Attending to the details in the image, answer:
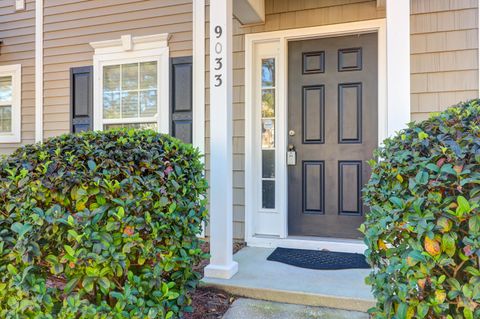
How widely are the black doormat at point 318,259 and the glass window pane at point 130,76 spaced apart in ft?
7.86

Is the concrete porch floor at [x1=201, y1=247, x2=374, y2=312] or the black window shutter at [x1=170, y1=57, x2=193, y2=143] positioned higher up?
the black window shutter at [x1=170, y1=57, x2=193, y2=143]

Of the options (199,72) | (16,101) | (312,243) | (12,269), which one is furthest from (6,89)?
(312,243)

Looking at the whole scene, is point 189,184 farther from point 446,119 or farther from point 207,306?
point 446,119

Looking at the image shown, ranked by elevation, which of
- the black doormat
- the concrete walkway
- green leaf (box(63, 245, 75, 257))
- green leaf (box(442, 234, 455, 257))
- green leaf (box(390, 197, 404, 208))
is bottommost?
the concrete walkway

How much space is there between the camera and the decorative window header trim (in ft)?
12.1

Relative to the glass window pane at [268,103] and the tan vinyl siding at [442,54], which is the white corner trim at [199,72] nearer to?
the glass window pane at [268,103]

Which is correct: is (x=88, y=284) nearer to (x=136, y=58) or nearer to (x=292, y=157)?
(x=292, y=157)

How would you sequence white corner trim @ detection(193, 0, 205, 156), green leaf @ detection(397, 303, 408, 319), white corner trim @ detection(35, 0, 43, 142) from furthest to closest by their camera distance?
white corner trim @ detection(35, 0, 43, 142) < white corner trim @ detection(193, 0, 205, 156) < green leaf @ detection(397, 303, 408, 319)

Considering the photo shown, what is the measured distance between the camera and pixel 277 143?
3.34 m

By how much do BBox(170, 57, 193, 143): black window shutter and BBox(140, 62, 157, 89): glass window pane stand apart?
0.23 meters

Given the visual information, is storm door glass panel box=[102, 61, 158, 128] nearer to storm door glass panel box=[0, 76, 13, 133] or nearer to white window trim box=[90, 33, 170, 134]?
white window trim box=[90, 33, 170, 134]

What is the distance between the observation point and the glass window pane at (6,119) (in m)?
4.48

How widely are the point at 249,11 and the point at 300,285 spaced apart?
7.80ft

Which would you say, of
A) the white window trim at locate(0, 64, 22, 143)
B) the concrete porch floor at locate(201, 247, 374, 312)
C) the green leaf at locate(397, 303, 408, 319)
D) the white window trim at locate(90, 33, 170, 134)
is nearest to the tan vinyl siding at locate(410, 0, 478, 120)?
the concrete porch floor at locate(201, 247, 374, 312)
